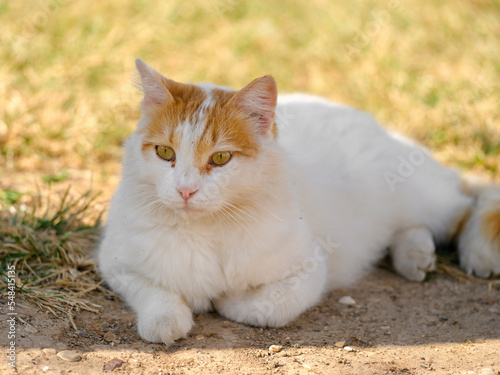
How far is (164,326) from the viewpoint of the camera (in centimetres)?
243

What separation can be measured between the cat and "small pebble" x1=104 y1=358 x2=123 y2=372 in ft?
0.68

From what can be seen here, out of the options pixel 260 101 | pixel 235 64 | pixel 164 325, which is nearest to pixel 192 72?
pixel 235 64

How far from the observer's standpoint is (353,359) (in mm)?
2441

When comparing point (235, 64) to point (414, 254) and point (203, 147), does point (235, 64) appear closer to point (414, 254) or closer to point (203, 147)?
point (414, 254)

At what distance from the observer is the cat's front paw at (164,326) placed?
243cm

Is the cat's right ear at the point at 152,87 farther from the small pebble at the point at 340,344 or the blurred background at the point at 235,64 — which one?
the blurred background at the point at 235,64

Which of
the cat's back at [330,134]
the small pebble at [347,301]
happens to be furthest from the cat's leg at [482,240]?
the small pebble at [347,301]

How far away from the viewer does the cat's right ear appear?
248cm

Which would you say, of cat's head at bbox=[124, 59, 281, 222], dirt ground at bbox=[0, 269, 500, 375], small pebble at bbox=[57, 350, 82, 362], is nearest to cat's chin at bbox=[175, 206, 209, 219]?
cat's head at bbox=[124, 59, 281, 222]

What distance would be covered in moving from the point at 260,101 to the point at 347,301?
132cm

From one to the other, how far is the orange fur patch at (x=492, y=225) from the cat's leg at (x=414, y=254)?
0.33 meters

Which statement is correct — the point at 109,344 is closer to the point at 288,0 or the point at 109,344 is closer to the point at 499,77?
the point at 499,77

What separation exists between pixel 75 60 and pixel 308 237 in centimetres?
361

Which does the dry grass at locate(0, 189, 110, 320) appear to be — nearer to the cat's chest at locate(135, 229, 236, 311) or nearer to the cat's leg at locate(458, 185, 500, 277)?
the cat's chest at locate(135, 229, 236, 311)
